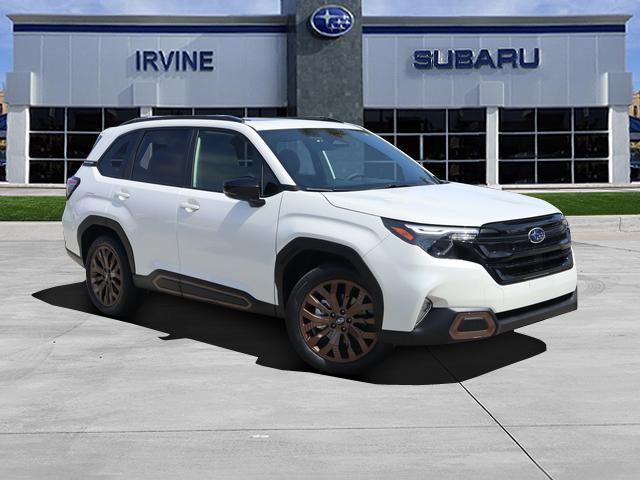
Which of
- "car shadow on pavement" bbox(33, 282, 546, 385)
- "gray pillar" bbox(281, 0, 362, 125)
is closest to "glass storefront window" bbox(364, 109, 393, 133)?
"gray pillar" bbox(281, 0, 362, 125)

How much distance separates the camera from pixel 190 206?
293 inches

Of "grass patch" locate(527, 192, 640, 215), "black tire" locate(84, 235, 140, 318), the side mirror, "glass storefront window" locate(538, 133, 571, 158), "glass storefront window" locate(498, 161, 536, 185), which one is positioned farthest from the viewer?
"glass storefront window" locate(538, 133, 571, 158)

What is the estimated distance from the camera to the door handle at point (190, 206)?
7.38 meters

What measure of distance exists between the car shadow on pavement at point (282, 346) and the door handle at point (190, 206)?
111 cm

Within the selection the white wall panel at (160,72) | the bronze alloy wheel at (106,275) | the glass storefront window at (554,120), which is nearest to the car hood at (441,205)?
the bronze alloy wheel at (106,275)

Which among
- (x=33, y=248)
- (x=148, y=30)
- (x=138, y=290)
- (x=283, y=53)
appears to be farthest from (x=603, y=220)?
(x=148, y=30)

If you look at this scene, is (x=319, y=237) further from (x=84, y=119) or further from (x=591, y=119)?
(x=591, y=119)

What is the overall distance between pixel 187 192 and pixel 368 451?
3536 mm

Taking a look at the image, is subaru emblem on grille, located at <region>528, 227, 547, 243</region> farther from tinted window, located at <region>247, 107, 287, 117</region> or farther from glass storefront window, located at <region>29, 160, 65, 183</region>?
glass storefront window, located at <region>29, 160, 65, 183</region>

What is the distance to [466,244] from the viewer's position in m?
5.89

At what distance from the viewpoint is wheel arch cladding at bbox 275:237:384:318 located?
238 inches

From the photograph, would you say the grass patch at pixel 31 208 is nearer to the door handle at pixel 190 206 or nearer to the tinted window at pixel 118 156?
the tinted window at pixel 118 156

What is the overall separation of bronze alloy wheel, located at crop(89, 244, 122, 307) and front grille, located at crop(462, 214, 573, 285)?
3792 mm

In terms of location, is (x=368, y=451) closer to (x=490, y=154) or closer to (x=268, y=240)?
(x=268, y=240)
